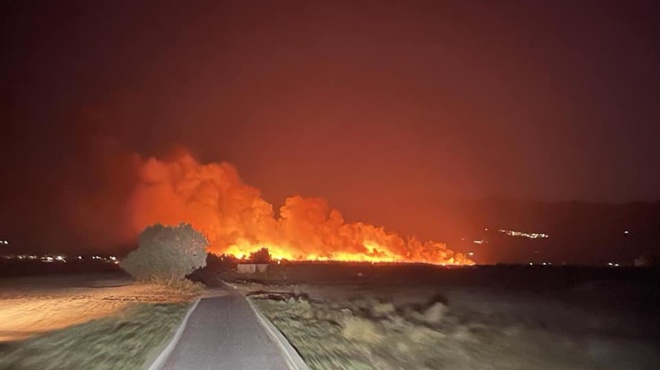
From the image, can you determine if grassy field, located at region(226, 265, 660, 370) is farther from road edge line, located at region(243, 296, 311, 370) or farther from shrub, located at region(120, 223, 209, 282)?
shrub, located at region(120, 223, 209, 282)

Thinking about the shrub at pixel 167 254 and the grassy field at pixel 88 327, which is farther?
the shrub at pixel 167 254

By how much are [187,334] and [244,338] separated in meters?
2.07

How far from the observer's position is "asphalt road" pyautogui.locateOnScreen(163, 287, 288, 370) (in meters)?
17.0

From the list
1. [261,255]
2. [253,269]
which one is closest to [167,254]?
[253,269]

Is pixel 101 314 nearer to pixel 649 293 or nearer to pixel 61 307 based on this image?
pixel 61 307

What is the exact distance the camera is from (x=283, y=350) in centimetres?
1925

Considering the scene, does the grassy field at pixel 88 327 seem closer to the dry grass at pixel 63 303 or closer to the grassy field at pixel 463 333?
the dry grass at pixel 63 303

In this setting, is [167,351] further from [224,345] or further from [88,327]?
[88,327]

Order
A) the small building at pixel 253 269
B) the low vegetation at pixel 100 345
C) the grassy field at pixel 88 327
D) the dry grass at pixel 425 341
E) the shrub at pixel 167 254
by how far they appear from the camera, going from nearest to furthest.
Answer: the low vegetation at pixel 100 345 → the grassy field at pixel 88 327 → the dry grass at pixel 425 341 → the shrub at pixel 167 254 → the small building at pixel 253 269

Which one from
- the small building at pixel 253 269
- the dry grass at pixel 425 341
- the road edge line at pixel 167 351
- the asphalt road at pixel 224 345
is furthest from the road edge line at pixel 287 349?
the small building at pixel 253 269

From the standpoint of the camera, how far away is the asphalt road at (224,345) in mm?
17047

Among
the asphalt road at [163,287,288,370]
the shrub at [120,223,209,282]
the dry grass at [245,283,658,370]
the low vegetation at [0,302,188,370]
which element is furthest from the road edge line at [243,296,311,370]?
the shrub at [120,223,209,282]

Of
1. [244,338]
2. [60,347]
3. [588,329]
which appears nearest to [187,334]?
[244,338]

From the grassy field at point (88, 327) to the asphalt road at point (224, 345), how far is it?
0.78 m
